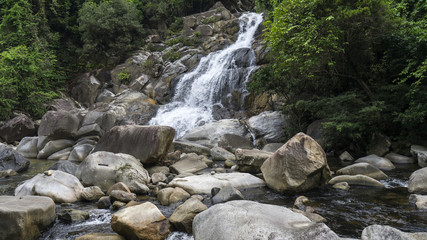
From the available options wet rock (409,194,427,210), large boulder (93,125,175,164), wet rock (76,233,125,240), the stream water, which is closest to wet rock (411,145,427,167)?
the stream water

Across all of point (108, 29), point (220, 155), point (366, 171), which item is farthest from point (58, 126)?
point (108, 29)

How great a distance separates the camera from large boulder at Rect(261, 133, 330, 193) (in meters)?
6.88

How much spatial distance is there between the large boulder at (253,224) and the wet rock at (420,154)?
7.99 meters

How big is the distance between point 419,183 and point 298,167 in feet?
9.24

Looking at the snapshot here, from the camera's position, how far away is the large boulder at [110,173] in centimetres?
768

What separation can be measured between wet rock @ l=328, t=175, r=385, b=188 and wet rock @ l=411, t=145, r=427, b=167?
3416 mm

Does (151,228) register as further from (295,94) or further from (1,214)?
(295,94)

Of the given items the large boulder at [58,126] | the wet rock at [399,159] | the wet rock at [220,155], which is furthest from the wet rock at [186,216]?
the large boulder at [58,126]

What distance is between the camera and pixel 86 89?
88.9 feet

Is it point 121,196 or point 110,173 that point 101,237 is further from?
point 110,173

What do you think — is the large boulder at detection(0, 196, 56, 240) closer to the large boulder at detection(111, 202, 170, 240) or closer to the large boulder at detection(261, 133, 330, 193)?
the large boulder at detection(111, 202, 170, 240)

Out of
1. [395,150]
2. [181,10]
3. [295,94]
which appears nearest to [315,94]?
[295,94]

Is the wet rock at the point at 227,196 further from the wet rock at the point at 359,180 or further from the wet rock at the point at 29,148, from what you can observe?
the wet rock at the point at 29,148

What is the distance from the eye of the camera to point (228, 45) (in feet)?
89.3
